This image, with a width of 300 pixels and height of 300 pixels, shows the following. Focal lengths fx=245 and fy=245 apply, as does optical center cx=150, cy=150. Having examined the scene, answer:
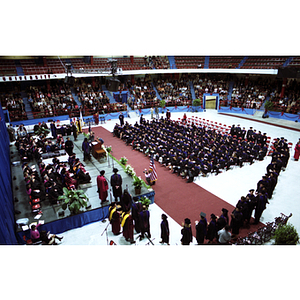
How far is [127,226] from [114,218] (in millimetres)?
691

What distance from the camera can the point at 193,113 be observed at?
29031 mm

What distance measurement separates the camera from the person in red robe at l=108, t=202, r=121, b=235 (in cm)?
885

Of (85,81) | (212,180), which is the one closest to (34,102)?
(85,81)

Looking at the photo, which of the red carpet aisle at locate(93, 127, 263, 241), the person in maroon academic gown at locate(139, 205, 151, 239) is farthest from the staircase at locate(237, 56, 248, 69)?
the person in maroon academic gown at locate(139, 205, 151, 239)

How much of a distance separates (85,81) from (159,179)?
23884 millimetres

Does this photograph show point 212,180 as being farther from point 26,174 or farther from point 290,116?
point 290,116

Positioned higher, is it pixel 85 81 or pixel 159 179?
pixel 85 81

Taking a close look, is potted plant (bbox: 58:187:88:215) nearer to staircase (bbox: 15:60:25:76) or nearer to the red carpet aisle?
the red carpet aisle

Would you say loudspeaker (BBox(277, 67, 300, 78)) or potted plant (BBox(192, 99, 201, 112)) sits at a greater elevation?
loudspeaker (BBox(277, 67, 300, 78))

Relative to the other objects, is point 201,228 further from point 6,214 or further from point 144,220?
point 6,214

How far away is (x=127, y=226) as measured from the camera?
847cm

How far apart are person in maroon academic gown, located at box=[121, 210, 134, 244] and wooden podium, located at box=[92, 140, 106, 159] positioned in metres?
6.85

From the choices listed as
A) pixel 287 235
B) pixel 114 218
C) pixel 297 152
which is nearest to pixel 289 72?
pixel 297 152

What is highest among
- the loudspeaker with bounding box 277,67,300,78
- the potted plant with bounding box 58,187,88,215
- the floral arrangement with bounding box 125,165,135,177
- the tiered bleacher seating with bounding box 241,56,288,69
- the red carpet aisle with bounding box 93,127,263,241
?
the tiered bleacher seating with bounding box 241,56,288,69
